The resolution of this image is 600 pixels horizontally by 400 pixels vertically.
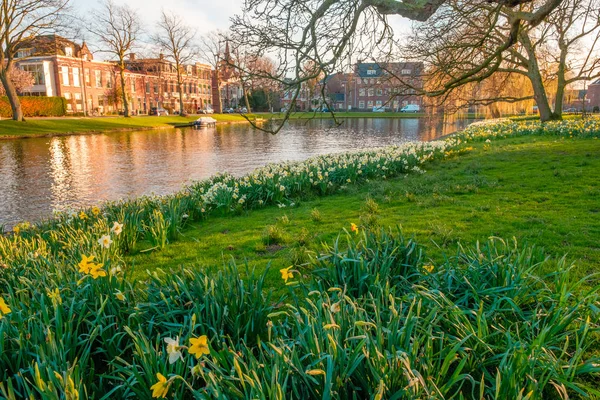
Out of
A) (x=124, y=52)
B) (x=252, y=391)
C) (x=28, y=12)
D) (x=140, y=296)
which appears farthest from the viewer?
(x=124, y=52)

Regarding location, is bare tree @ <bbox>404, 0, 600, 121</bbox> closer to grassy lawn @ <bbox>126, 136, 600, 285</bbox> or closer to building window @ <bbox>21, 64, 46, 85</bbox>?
grassy lawn @ <bbox>126, 136, 600, 285</bbox>

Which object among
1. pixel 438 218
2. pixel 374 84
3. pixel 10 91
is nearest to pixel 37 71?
pixel 10 91

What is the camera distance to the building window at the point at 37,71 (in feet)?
176

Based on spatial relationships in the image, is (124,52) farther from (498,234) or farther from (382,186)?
(498,234)

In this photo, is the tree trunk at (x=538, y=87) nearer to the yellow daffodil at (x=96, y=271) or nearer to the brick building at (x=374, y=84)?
the brick building at (x=374, y=84)

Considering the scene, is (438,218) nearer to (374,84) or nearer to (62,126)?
(374,84)

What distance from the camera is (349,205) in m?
7.09

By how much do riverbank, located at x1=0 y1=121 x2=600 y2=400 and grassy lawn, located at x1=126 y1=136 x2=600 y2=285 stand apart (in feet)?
0.13

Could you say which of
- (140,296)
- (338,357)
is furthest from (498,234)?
(140,296)

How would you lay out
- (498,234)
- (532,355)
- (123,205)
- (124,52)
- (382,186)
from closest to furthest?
(532,355) → (498,234) → (123,205) → (382,186) → (124,52)

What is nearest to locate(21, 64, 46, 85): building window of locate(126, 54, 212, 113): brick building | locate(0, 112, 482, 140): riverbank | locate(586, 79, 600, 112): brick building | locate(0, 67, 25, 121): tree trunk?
locate(126, 54, 212, 113): brick building

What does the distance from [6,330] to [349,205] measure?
5.34 meters

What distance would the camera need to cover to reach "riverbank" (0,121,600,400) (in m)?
1.92

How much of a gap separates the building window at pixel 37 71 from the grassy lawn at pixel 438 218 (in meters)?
58.4
